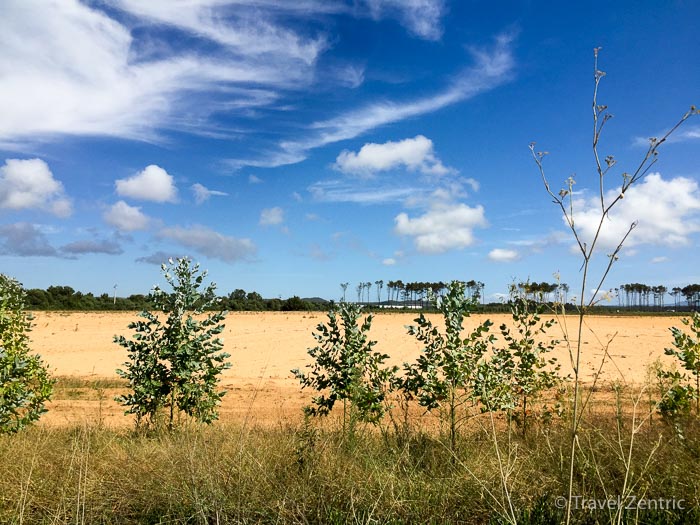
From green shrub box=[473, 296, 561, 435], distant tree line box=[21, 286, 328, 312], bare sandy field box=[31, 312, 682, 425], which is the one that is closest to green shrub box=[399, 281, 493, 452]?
green shrub box=[473, 296, 561, 435]

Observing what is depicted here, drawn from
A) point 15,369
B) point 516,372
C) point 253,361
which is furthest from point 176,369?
point 253,361

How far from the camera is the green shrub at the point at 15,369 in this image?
24.1 ft

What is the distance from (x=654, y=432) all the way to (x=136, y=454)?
668 centimetres

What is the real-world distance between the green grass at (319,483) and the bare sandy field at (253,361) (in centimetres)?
77

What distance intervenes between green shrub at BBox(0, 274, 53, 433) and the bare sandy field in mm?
532

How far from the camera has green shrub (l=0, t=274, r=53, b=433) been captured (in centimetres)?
734

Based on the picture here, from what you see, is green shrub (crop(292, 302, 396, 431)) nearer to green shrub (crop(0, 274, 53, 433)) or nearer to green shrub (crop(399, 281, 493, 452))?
green shrub (crop(399, 281, 493, 452))

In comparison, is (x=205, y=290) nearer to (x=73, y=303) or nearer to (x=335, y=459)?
(x=335, y=459)

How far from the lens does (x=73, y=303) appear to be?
71750 millimetres

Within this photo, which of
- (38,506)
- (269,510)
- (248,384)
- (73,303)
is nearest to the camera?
(269,510)

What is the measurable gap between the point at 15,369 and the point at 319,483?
552 cm

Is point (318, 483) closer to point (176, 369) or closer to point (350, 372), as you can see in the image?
point (350, 372)

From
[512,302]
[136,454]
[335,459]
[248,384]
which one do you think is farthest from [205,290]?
[248,384]

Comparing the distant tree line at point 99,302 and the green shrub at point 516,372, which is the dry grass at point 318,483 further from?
the distant tree line at point 99,302
